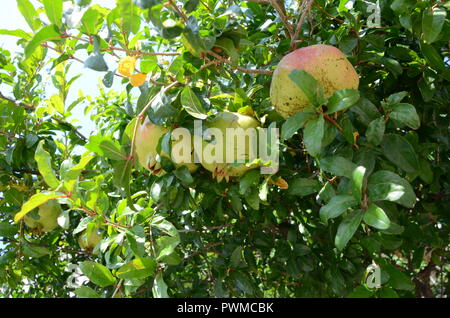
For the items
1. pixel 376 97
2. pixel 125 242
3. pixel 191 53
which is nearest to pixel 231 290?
pixel 125 242

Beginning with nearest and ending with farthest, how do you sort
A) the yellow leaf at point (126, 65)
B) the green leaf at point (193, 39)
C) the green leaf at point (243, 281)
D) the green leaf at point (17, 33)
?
the green leaf at point (193, 39) → the yellow leaf at point (126, 65) → the green leaf at point (17, 33) → the green leaf at point (243, 281)

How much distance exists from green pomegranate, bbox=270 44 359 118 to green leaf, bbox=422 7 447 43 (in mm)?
194

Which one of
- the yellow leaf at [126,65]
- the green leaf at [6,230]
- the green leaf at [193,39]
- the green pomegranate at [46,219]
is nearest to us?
the green leaf at [193,39]

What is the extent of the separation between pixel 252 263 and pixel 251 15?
938mm

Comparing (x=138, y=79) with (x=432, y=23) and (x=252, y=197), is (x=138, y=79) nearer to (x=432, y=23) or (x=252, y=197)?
(x=252, y=197)

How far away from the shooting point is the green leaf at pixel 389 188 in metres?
0.84

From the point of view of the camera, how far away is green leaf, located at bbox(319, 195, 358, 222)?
2.90ft

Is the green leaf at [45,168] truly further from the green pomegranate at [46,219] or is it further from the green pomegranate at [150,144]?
the green pomegranate at [46,219]

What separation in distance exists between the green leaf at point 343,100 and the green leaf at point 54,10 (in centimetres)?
61

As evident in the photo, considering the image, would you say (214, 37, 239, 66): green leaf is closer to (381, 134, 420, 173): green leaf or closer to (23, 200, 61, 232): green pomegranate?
(381, 134, 420, 173): green leaf

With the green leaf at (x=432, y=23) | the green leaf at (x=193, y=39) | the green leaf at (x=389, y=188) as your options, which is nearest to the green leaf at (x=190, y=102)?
the green leaf at (x=193, y=39)

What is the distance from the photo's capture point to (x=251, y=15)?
159 cm

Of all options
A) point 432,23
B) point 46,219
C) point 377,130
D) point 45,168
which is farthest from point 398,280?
point 46,219

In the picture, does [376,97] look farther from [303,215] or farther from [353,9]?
[303,215]
